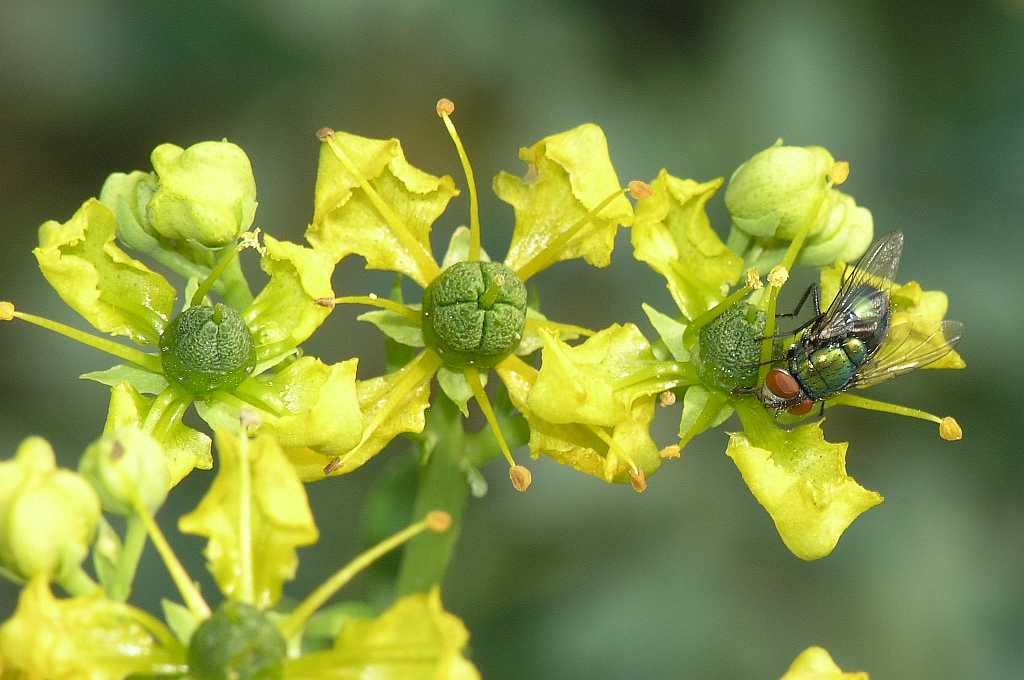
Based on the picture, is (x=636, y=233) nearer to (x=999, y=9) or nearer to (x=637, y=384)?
(x=637, y=384)

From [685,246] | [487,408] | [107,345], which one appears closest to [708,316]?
[685,246]

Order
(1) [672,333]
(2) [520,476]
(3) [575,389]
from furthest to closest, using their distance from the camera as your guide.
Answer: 1. (1) [672,333]
2. (2) [520,476]
3. (3) [575,389]

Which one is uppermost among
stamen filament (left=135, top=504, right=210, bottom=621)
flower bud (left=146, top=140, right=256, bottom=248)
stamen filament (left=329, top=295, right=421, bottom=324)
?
flower bud (left=146, top=140, right=256, bottom=248)

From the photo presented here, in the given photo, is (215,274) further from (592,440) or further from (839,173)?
(839,173)

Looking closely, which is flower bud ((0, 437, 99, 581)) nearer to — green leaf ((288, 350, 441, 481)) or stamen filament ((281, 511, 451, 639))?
stamen filament ((281, 511, 451, 639))

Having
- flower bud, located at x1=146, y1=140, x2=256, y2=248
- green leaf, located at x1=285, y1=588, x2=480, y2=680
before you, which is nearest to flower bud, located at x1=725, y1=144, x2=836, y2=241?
flower bud, located at x1=146, y1=140, x2=256, y2=248
